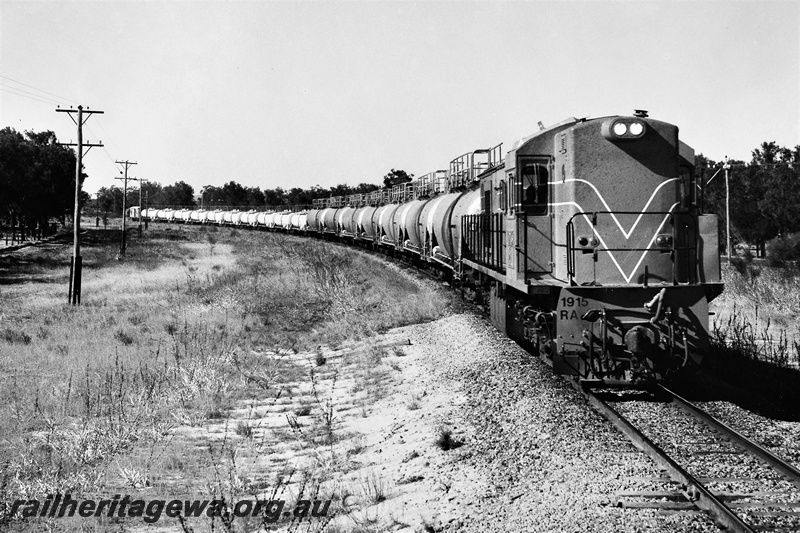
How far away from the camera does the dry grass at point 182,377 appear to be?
7.96 metres

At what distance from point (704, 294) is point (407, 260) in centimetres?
2191

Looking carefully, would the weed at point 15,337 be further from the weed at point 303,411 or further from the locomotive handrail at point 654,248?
the locomotive handrail at point 654,248

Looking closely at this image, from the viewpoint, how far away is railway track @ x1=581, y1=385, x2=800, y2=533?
5543 mm

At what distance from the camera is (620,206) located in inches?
372

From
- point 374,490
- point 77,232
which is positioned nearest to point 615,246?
point 374,490

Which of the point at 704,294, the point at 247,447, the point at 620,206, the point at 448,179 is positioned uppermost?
the point at 448,179

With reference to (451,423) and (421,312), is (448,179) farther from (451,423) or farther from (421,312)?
(451,423)

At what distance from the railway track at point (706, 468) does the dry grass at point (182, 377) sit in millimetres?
3424

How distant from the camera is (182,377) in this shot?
1203cm

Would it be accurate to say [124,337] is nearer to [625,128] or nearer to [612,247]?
[612,247]

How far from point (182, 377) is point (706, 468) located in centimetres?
883

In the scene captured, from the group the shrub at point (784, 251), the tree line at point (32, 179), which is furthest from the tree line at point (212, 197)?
the shrub at point (784, 251)

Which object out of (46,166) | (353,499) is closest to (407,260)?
(353,499)

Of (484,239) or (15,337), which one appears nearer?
(484,239)
